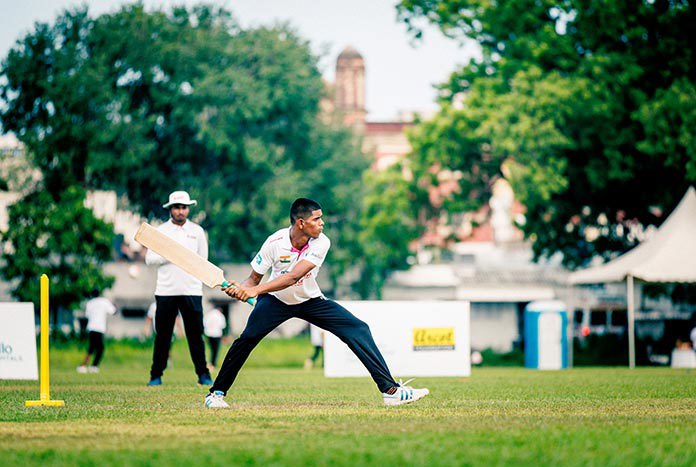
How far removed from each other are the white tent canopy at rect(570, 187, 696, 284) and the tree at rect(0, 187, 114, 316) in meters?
18.4

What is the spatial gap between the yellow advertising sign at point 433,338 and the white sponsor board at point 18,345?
23.7 ft

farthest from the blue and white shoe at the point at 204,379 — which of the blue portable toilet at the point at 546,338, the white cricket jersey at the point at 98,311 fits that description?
the blue portable toilet at the point at 546,338

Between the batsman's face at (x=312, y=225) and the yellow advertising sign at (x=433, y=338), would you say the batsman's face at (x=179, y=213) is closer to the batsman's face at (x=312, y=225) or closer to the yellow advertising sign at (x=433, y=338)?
the batsman's face at (x=312, y=225)

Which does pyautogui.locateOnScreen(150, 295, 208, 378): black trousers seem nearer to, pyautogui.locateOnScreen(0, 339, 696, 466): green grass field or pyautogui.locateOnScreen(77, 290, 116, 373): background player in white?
pyautogui.locateOnScreen(0, 339, 696, 466): green grass field

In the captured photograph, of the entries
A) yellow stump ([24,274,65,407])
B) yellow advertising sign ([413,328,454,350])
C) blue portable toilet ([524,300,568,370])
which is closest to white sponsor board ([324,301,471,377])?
yellow advertising sign ([413,328,454,350])

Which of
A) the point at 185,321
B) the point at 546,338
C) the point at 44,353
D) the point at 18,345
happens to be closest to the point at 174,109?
the point at 546,338

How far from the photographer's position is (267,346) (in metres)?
38.2

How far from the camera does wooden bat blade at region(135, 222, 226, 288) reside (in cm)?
1159

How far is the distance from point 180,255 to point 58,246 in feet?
105

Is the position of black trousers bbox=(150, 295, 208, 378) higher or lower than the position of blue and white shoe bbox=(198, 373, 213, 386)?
higher

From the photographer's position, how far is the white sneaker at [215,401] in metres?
11.2

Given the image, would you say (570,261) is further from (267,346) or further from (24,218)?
(24,218)

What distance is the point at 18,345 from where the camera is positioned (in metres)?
19.0

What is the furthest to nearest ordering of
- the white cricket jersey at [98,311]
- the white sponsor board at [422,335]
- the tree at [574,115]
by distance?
the tree at [574,115] → the white cricket jersey at [98,311] → the white sponsor board at [422,335]
